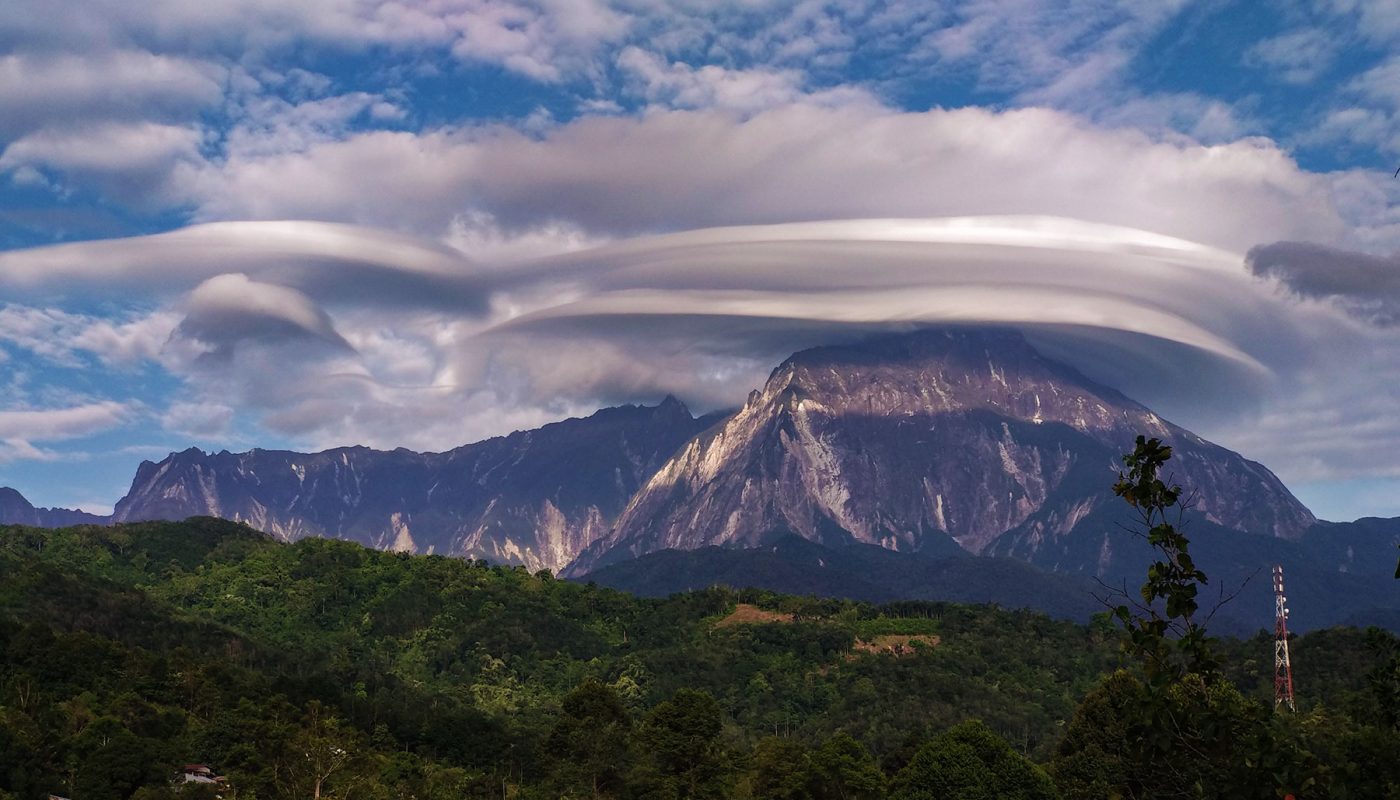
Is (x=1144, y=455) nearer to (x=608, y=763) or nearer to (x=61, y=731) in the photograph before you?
(x=608, y=763)

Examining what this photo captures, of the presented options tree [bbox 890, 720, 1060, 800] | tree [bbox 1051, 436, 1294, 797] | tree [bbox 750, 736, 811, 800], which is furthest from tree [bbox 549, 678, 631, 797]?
tree [bbox 1051, 436, 1294, 797]

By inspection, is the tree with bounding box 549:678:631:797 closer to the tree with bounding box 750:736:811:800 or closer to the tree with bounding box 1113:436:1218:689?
the tree with bounding box 750:736:811:800

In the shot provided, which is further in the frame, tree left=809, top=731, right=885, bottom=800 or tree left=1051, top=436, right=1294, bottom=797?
tree left=809, top=731, right=885, bottom=800

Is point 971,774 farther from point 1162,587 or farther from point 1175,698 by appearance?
point 1162,587

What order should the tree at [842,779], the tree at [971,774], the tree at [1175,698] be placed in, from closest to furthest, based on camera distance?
the tree at [1175,698]
the tree at [971,774]
the tree at [842,779]

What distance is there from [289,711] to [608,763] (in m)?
54.8

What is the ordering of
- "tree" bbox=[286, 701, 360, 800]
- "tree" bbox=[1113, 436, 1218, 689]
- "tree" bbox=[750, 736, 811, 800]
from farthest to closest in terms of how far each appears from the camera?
"tree" bbox=[750, 736, 811, 800] < "tree" bbox=[286, 701, 360, 800] < "tree" bbox=[1113, 436, 1218, 689]

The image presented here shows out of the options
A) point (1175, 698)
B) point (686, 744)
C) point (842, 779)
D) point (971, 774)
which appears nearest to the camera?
point (1175, 698)

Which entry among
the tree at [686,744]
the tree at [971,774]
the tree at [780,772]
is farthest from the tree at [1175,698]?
the tree at [686,744]

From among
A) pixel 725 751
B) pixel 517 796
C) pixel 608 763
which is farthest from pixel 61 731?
pixel 725 751

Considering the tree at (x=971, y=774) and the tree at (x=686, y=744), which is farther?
the tree at (x=686, y=744)

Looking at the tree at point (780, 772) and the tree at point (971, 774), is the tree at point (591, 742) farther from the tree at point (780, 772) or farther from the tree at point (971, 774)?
the tree at point (971, 774)

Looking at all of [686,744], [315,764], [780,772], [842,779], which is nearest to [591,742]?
[686,744]

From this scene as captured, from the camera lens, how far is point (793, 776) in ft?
541
